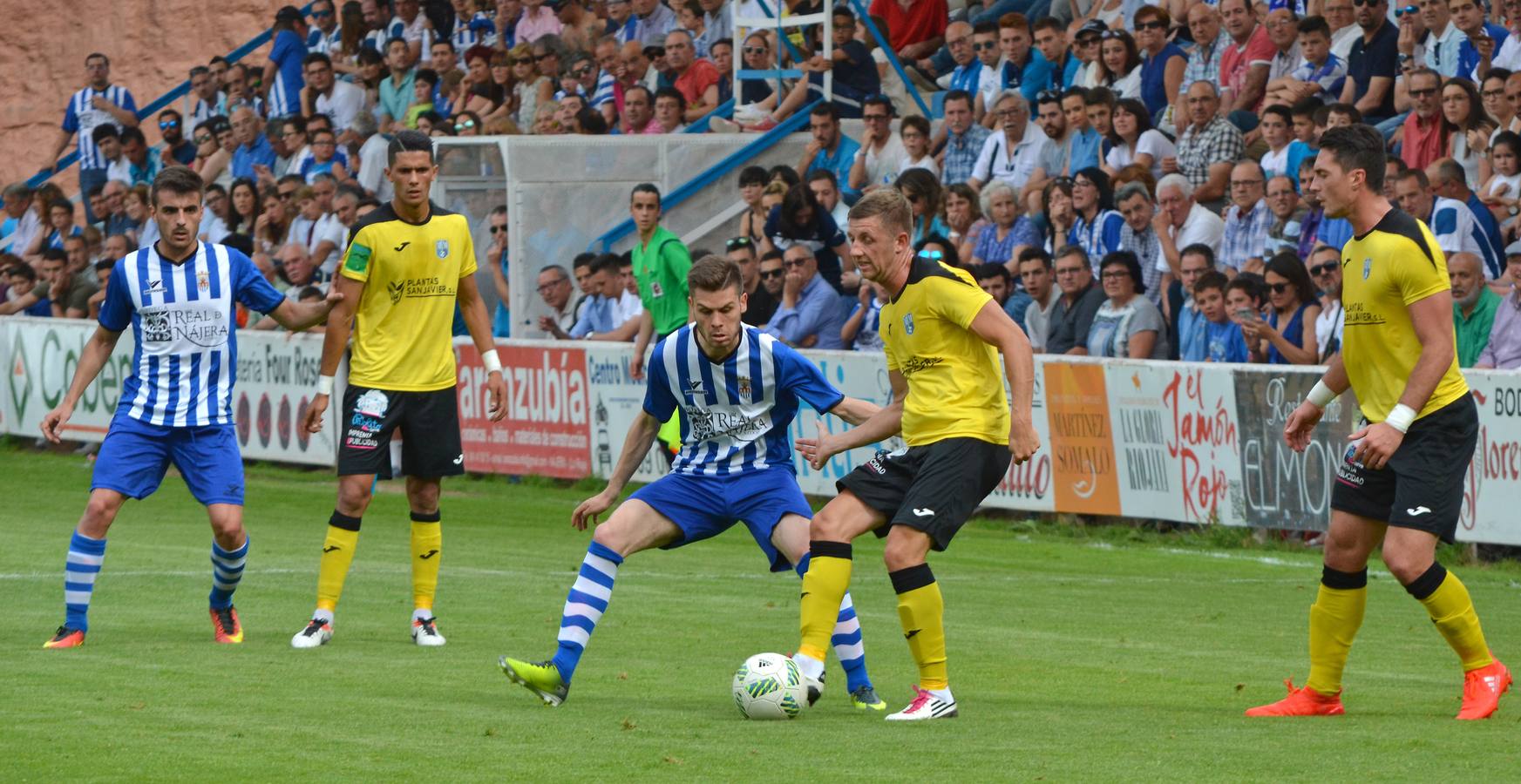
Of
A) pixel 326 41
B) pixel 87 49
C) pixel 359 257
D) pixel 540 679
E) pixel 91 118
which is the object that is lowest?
pixel 540 679

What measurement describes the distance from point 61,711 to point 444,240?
131 inches

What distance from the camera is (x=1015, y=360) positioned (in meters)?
7.48

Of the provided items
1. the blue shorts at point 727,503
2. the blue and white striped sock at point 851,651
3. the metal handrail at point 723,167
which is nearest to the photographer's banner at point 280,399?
the metal handrail at point 723,167

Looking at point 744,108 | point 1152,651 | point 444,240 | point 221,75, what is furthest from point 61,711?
point 221,75

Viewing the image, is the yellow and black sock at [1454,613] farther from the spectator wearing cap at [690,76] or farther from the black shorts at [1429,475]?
the spectator wearing cap at [690,76]

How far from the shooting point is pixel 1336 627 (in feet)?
25.6

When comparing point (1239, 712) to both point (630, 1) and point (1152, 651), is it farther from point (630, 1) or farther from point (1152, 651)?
point (630, 1)

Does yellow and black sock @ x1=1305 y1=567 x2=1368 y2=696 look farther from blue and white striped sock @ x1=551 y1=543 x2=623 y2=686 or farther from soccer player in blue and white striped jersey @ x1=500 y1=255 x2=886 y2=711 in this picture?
blue and white striped sock @ x1=551 y1=543 x2=623 y2=686

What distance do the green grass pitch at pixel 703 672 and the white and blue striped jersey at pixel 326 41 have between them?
Result: 15.5 m

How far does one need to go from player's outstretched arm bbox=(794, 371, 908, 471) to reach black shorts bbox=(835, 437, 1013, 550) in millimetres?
95

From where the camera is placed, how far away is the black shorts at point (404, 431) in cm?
1002

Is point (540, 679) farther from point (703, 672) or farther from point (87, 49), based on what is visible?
point (87, 49)

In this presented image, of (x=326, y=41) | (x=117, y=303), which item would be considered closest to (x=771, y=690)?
(x=117, y=303)

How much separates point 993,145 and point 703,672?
37.1 feet
